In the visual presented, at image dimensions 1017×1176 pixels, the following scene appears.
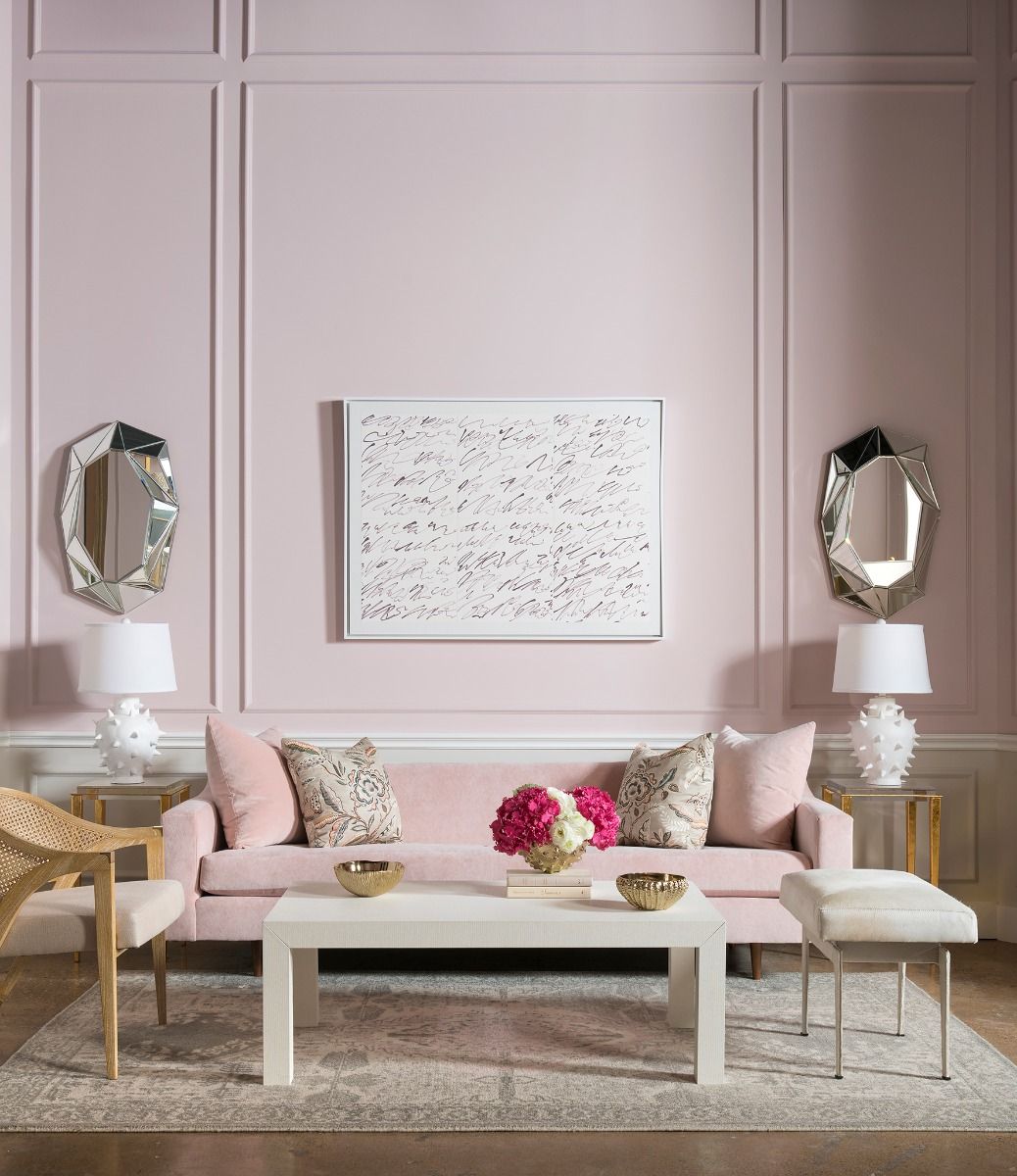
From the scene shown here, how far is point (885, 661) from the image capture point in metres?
4.31

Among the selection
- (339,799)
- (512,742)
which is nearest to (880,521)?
(512,742)

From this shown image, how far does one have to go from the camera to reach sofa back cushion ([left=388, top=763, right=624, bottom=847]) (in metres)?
4.39

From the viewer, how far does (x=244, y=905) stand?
3824mm

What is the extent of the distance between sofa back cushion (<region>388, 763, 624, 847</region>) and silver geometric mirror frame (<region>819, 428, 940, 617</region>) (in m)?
1.24

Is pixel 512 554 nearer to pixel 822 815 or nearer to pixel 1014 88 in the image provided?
pixel 822 815

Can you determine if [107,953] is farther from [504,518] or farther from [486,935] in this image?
[504,518]

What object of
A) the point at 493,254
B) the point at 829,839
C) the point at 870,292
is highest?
the point at 493,254

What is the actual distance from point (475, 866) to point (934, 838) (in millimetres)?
1689

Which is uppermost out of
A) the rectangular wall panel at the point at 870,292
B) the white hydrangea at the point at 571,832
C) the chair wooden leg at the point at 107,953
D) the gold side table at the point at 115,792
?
the rectangular wall panel at the point at 870,292

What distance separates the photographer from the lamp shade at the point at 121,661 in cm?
428

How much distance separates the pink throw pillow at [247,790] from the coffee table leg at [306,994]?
735 millimetres

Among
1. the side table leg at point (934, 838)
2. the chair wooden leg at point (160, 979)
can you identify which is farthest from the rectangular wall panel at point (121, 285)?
the side table leg at point (934, 838)

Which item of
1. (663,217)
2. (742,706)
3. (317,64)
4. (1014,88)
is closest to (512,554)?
(742,706)

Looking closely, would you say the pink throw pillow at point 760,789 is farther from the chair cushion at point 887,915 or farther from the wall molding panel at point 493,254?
the chair cushion at point 887,915
